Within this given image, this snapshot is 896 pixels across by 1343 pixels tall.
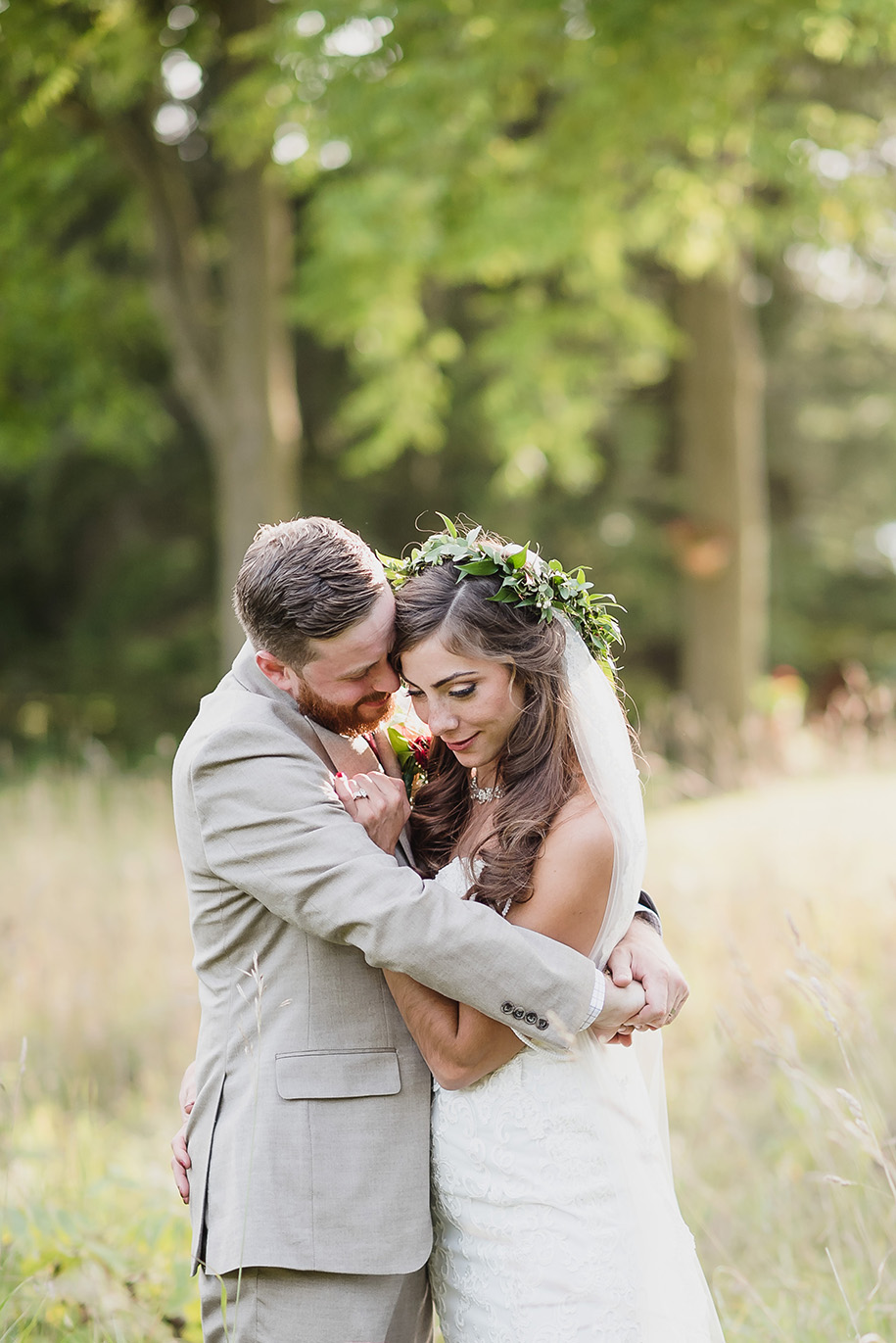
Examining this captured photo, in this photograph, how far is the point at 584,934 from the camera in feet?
8.07

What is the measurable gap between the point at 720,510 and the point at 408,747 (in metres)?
9.43

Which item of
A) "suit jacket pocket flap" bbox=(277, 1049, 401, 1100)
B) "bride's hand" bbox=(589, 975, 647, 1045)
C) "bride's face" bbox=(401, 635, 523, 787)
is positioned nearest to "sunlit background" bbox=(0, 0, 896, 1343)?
"bride's hand" bbox=(589, 975, 647, 1045)

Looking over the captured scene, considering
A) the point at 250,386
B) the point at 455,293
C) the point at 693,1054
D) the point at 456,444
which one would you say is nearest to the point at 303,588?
the point at 693,1054

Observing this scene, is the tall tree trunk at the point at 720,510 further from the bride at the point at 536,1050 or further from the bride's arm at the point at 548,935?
the bride's arm at the point at 548,935

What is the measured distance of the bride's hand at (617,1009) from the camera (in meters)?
2.39

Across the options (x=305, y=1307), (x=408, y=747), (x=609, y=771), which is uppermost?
(x=609, y=771)

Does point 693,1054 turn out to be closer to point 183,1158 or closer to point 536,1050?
point 536,1050

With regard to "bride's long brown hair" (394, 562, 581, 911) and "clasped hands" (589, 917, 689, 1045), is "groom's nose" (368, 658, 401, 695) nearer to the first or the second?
"bride's long brown hair" (394, 562, 581, 911)

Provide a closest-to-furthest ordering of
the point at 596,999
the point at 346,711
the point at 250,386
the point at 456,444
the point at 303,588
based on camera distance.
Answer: the point at 596,999, the point at 303,588, the point at 346,711, the point at 250,386, the point at 456,444

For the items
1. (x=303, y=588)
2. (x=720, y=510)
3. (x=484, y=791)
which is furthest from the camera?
(x=720, y=510)

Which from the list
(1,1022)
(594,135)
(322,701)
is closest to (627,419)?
(594,135)

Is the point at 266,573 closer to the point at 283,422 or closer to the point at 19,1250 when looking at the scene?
the point at 19,1250

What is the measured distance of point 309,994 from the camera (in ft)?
7.85

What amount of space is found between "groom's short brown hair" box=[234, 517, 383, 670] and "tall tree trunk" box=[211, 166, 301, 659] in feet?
21.2
